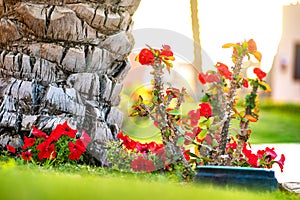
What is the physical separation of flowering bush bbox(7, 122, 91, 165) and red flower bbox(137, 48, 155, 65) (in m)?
0.85

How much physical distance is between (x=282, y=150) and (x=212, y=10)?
2727mm

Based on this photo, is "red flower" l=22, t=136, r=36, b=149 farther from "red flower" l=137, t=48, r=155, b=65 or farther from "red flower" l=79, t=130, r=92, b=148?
"red flower" l=137, t=48, r=155, b=65

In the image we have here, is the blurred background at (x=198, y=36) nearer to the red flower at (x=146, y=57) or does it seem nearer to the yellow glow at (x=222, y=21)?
the yellow glow at (x=222, y=21)

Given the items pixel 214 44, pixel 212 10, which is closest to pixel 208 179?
pixel 214 44

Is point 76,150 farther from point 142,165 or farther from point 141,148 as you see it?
point 141,148

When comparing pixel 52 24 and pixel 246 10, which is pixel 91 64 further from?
pixel 246 10

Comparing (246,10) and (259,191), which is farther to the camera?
(246,10)

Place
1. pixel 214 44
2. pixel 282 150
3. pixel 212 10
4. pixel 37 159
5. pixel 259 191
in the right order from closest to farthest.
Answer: pixel 259 191 < pixel 37 159 < pixel 282 150 < pixel 214 44 < pixel 212 10

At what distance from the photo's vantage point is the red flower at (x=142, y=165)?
226 inches

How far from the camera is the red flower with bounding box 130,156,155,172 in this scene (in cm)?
574

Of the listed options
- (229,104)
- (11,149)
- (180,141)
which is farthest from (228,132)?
(11,149)

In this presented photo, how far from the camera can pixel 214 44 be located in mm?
9625

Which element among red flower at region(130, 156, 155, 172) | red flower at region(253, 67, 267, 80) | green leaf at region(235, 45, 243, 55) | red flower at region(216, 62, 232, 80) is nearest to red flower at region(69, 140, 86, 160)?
red flower at region(130, 156, 155, 172)

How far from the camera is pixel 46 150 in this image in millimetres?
5504
